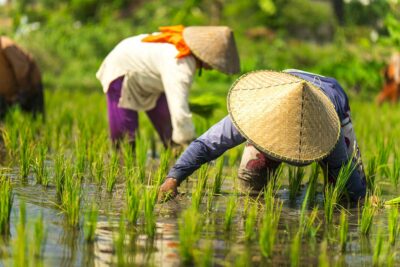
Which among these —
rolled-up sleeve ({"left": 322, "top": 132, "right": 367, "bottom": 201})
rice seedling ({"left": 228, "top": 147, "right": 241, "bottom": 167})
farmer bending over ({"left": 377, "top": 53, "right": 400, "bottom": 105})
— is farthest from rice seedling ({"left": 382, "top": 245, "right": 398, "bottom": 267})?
farmer bending over ({"left": 377, "top": 53, "right": 400, "bottom": 105})

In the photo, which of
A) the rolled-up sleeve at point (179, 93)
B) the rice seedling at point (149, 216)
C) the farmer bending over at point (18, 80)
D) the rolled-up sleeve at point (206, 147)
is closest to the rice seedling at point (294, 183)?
the rolled-up sleeve at point (206, 147)

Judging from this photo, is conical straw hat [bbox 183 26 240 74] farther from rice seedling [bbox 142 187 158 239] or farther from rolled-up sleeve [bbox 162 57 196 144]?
rice seedling [bbox 142 187 158 239]

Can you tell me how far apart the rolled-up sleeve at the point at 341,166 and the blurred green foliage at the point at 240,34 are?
4.77m

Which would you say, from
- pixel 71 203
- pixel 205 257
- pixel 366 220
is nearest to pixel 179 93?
pixel 71 203

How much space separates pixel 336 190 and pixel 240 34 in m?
12.4

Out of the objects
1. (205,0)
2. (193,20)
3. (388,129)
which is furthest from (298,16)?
(388,129)

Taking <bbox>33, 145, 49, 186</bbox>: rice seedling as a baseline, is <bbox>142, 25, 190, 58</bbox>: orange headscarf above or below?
above

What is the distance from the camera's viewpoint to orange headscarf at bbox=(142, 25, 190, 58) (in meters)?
4.75

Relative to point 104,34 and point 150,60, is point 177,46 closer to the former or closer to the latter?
point 150,60

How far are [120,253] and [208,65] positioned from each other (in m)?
2.30

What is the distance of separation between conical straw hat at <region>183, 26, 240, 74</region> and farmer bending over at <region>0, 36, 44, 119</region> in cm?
189

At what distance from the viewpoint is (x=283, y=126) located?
356 cm

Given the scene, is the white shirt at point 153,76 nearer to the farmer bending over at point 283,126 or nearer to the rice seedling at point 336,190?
the farmer bending over at point 283,126

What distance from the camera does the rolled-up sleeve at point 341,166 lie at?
12.9ft
